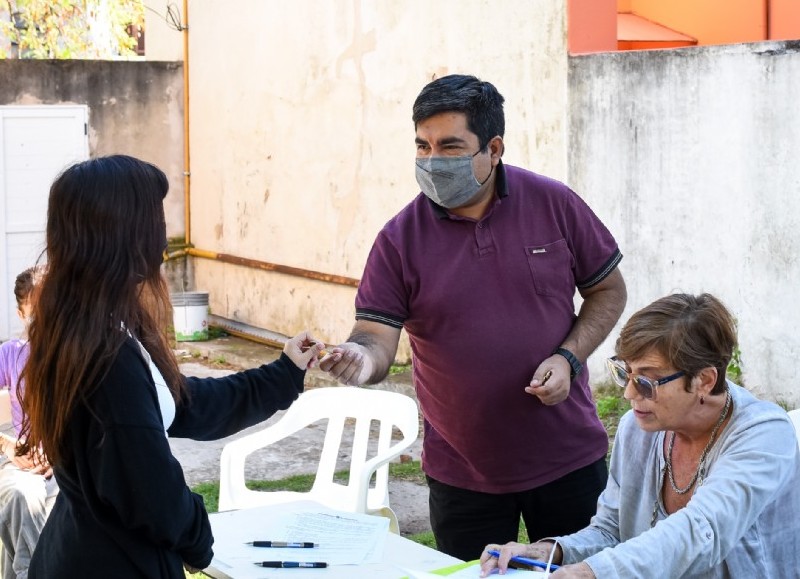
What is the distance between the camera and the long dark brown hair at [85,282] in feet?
8.42

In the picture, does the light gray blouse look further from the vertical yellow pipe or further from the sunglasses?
the vertical yellow pipe

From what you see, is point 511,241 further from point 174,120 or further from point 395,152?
point 174,120

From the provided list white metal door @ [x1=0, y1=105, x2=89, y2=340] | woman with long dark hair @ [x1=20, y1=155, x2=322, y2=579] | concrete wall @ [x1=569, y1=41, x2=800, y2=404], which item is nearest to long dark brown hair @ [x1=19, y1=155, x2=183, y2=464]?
woman with long dark hair @ [x1=20, y1=155, x2=322, y2=579]

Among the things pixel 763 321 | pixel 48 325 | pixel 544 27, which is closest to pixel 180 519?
pixel 48 325

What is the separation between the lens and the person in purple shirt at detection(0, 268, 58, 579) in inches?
187

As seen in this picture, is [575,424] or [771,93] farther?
[771,93]

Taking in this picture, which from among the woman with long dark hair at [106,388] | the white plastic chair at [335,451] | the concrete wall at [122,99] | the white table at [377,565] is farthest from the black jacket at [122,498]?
the concrete wall at [122,99]

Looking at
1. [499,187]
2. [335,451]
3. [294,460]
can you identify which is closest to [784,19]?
[294,460]

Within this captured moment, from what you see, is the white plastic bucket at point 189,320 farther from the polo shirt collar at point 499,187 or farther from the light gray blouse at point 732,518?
the light gray blouse at point 732,518

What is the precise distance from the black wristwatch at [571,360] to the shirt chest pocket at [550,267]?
0.58 ft

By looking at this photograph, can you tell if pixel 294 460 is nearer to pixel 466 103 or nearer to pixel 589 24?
pixel 589 24

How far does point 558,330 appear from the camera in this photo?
3.66 meters

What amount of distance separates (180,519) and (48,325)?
0.51 meters

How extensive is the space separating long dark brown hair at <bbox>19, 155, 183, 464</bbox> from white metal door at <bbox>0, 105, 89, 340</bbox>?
29.5ft
